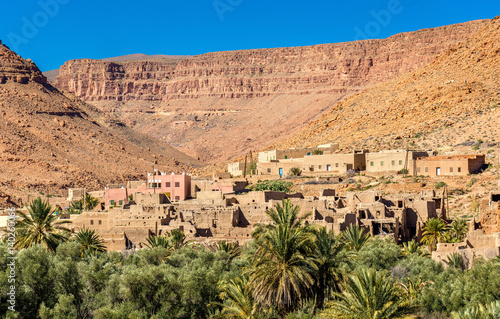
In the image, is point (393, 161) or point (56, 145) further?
point (56, 145)

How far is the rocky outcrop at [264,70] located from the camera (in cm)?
14425

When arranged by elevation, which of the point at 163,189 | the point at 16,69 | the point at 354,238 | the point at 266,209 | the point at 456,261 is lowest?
the point at 456,261

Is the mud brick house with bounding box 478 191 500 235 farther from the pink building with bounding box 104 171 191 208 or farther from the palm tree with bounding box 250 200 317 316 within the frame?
the pink building with bounding box 104 171 191 208

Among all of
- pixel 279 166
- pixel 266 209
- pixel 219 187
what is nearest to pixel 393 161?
pixel 279 166

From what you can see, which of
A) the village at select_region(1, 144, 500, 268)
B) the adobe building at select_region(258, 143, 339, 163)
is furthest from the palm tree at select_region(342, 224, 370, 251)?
the adobe building at select_region(258, 143, 339, 163)

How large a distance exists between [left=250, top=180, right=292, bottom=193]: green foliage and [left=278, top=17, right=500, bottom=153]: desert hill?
40.4 feet

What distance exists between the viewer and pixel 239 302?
81.8 feet

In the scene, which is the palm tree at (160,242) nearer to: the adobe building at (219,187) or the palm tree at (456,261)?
the palm tree at (456,261)

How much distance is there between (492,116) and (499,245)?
4072 cm

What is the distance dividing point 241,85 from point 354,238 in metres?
142

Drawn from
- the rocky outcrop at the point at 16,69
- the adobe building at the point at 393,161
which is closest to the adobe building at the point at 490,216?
the adobe building at the point at 393,161

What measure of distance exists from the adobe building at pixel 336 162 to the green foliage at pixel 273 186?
13.8ft

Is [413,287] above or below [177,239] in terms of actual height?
below

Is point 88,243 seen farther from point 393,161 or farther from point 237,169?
point 237,169
